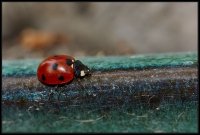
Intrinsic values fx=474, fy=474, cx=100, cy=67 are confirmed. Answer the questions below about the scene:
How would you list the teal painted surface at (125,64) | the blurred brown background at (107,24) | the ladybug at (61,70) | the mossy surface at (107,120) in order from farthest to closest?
the blurred brown background at (107,24) → the ladybug at (61,70) → the teal painted surface at (125,64) → the mossy surface at (107,120)

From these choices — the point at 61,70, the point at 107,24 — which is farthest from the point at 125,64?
the point at 107,24

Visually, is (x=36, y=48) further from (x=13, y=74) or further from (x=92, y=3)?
(x=13, y=74)

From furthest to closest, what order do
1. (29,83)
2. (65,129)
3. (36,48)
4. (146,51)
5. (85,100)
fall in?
(146,51) → (36,48) → (29,83) → (85,100) → (65,129)

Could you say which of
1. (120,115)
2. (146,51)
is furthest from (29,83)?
(146,51)

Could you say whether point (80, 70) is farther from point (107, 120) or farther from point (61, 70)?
point (107, 120)

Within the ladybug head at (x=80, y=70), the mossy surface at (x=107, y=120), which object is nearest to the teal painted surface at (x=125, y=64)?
the ladybug head at (x=80, y=70)

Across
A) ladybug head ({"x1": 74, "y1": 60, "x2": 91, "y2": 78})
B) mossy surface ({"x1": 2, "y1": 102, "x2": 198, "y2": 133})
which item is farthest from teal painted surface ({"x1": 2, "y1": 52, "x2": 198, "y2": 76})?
mossy surface ({"x1": 2, "y1": 102, "x2": 198, "y2": 133})

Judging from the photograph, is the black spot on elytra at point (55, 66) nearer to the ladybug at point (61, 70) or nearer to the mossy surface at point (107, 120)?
the ladybug at point (61, 70)
